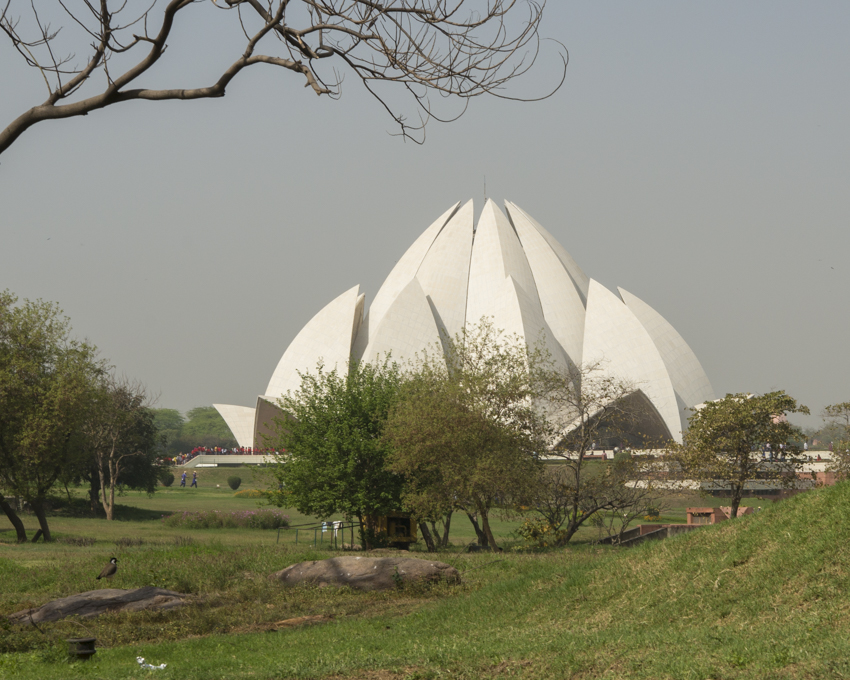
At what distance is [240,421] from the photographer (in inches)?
Result: 2141

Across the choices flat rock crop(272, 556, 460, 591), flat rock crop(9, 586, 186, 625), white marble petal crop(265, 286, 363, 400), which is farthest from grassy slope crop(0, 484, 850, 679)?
white marble petal crop(265, 286, 363, 400)

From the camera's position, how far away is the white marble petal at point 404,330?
45.1 meters

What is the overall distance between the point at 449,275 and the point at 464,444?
113 ft

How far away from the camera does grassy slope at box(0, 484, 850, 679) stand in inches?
213

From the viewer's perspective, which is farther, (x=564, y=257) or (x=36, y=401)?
(x=564, y=257)

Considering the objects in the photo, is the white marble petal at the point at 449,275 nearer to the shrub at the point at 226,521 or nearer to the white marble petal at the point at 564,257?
the white marble petal at the point at 564,257

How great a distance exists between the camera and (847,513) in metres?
7.77

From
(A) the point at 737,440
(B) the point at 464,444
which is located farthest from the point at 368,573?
(A) the point at 737,440

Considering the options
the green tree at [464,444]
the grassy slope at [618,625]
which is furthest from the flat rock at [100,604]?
A: the green tree at [464,444]

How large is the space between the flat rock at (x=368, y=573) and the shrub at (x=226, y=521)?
12.6 metres

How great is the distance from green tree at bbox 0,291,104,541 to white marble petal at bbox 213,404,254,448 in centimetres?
3352

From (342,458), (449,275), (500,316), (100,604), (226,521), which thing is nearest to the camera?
(100,604)

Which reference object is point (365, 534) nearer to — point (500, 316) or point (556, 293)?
point (500, 316)

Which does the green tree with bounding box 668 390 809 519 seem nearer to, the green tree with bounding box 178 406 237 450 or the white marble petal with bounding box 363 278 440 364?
the white marble petal with bounding box 363 278 440 364
